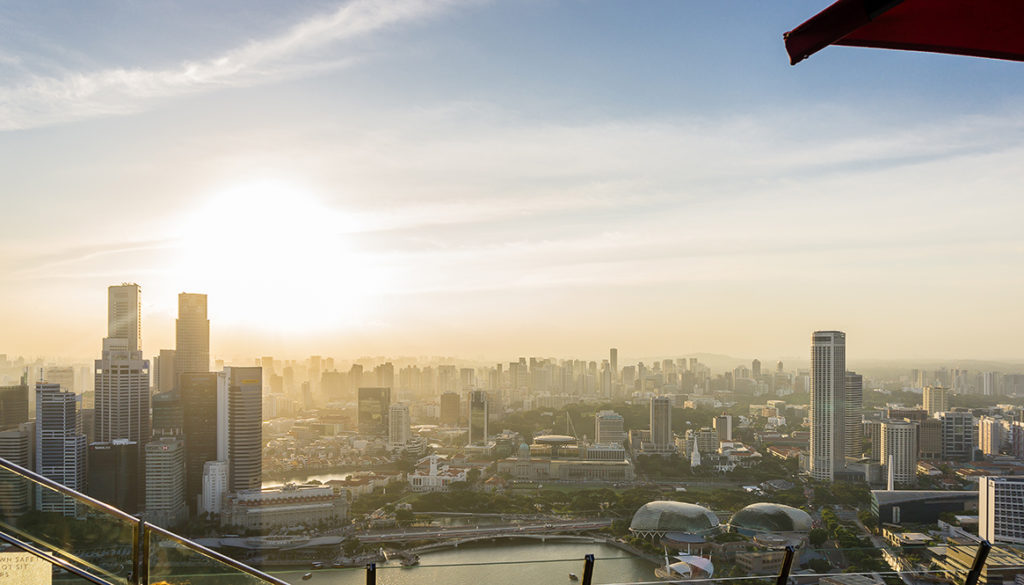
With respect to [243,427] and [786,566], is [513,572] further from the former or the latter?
[243,427]

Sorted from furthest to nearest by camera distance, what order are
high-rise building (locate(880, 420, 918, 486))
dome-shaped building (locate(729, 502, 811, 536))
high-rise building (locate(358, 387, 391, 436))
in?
1. high-rise building (locate(358, 387, 391, 436))
2. high-rise building (locate(880, 420, 918, 486))
3. dome-shaped building (locate(729, 502, 811, 536))

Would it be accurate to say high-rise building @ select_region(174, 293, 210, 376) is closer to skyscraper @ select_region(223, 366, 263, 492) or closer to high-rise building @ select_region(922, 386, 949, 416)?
skyscraper @ select_region(223, 366, 263, 492)

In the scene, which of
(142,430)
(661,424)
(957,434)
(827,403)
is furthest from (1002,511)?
(142,430)

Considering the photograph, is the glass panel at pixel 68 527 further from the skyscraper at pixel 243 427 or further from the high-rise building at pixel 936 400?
the high-rise building at pixel 936 400

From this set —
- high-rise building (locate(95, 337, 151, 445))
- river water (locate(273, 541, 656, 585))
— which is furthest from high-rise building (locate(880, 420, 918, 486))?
river water (locate(273, 541, 656, 585))

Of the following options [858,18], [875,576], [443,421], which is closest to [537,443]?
[443,421]

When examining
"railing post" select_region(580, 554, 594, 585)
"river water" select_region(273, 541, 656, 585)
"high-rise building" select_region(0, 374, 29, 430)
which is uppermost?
"railing post" select_region(580, 554, 594, 585)

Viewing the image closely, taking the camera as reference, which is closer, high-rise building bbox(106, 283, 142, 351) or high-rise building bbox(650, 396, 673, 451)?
high-rise building bbox(106, 283, 142, 351)
